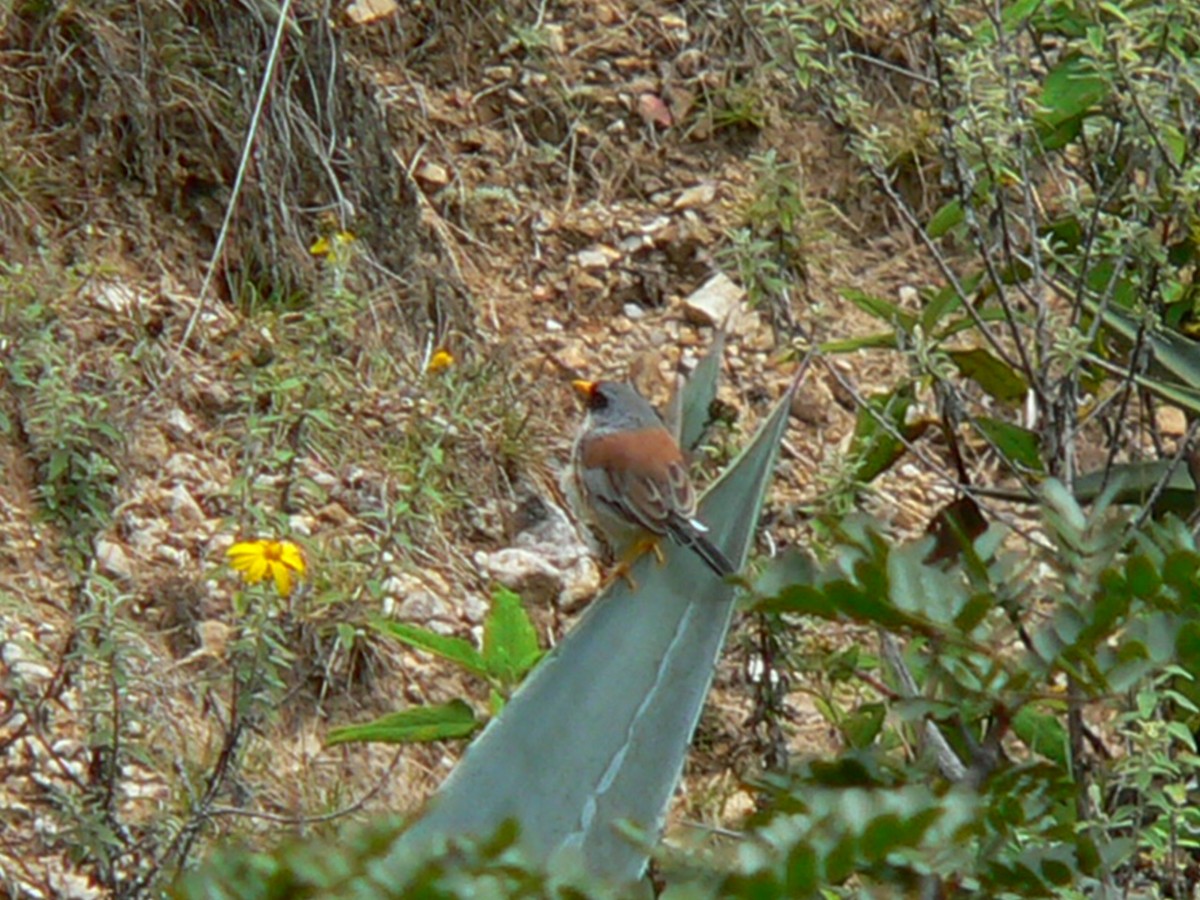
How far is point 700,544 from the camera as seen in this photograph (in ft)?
10.5

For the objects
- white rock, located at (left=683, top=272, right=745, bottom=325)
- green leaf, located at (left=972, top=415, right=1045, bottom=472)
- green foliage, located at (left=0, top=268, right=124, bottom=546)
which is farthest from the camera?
white rock, located at (left=683, top=272, right=745, bottom=325)

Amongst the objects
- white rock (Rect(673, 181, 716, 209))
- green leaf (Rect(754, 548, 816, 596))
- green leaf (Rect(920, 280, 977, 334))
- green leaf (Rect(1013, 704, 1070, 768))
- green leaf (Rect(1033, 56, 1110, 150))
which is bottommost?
white rock (Rect(673, 181, 716, 209))

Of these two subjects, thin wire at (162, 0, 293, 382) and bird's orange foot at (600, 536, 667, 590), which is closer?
bird's orange foot at (600, 536, 667, 590)

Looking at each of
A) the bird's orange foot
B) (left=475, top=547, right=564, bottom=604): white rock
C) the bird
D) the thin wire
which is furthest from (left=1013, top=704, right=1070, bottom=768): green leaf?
the thin wire

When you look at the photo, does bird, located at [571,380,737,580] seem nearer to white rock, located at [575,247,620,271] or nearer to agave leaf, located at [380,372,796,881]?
agave leaf, located at [380,372,796,881]

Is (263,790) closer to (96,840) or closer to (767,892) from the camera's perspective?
(96,840)

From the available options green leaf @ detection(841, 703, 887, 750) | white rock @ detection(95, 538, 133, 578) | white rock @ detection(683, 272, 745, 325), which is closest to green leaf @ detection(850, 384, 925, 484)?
green leaf @ detection(841, 703, 887, 750)

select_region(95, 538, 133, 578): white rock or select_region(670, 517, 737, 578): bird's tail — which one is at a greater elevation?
select_region(670, 517, 737, 578): bird's tail

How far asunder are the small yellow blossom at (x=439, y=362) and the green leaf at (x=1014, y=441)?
1909 mm

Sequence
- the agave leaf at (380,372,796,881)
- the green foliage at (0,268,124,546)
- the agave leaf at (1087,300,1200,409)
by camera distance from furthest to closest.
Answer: the green foliage at (0,268,124,546) → the agave leaf at (1087,300,1200,409) → the agave leaf at (380,372,796,881)

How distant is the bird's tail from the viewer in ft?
9.91

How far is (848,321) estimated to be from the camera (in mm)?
5680

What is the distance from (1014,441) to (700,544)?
0.55m

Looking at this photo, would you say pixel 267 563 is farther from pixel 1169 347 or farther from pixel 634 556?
pixel 1169 347
